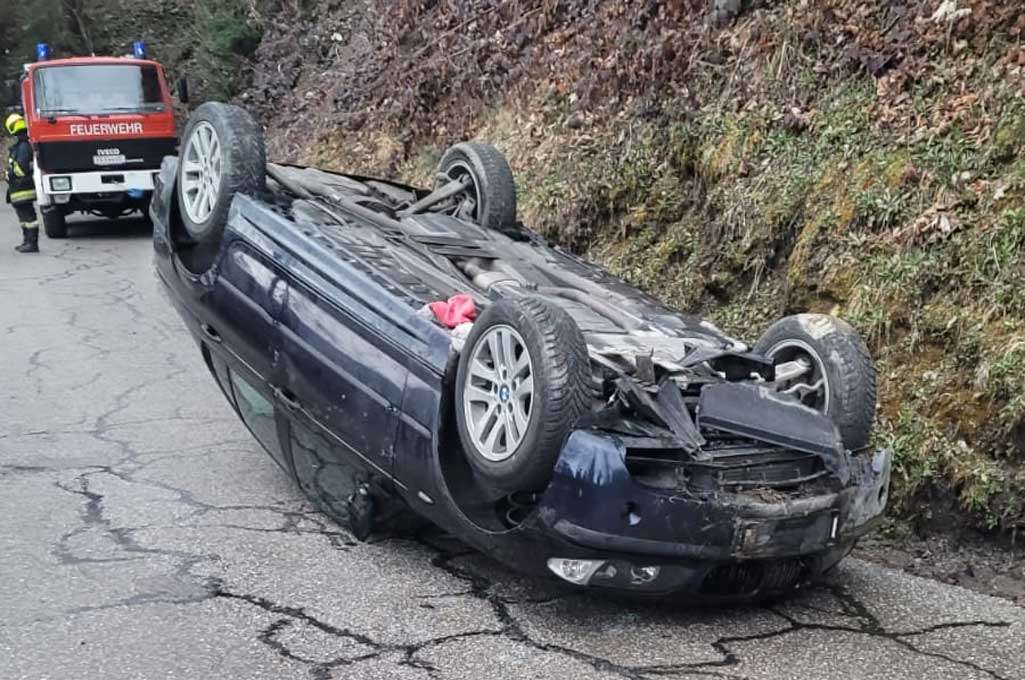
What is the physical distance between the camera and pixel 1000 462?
5395 millimetres

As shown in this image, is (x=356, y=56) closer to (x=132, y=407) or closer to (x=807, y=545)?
(x=132, y=407)

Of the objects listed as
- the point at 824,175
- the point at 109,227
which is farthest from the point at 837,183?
the point at 109,227

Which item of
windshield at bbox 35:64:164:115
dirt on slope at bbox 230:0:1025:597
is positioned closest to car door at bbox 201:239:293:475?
dirt on slope at bbox 230:0:1025:597

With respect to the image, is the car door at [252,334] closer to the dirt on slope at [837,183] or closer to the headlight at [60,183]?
the dirt on slope at [837,183]

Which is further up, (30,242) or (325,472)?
(30,242)

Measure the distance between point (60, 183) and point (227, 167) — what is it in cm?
1075

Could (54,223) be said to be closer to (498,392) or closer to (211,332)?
(211,332)

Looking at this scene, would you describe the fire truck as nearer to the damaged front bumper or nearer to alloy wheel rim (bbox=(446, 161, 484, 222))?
alloy wheel rim (bbox=(446, 161, 484, 222))

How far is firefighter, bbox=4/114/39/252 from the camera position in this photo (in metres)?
14.1

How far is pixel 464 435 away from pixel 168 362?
193 inches

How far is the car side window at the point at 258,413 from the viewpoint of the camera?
5605 millimetres

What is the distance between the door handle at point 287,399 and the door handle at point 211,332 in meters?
0.61

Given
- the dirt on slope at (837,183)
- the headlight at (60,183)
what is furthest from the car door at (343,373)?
the headlight at (60,183)

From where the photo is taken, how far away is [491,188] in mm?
6746
